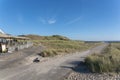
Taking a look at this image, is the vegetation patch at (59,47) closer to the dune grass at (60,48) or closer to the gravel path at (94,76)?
the dune grass at (60,48)

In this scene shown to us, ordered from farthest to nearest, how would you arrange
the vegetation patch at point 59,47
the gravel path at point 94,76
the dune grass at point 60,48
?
the vegetation patch at point 59,47
the dune grass at point 60,48
the gravel path at point 94,76

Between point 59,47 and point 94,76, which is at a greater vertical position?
point 94,76

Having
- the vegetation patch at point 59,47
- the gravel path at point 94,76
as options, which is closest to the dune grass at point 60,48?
the vegetation patch at point 59,47

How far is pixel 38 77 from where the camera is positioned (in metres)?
11.7

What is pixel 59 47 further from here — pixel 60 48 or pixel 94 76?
pixel 94 76

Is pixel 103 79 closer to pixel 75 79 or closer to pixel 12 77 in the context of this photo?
pixel 75 79

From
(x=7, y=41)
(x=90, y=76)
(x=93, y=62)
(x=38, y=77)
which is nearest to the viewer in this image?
(x=38, y=77)

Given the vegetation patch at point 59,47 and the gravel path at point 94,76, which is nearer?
the gravel path at point 94,76

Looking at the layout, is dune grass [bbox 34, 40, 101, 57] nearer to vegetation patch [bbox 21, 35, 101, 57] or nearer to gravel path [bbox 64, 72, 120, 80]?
vegetation patch [bbox 21, 35, 101, 57]

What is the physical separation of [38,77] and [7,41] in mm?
24166

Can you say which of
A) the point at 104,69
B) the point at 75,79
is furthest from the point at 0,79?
the point at 104,69

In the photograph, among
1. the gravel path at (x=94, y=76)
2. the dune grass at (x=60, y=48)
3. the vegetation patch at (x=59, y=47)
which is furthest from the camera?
the vegetation patch at (x=59, y=47)

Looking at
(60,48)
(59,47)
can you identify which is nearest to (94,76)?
(60,48)

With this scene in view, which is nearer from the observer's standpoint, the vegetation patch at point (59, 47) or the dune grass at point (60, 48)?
the dune grass at point (60, 48)
